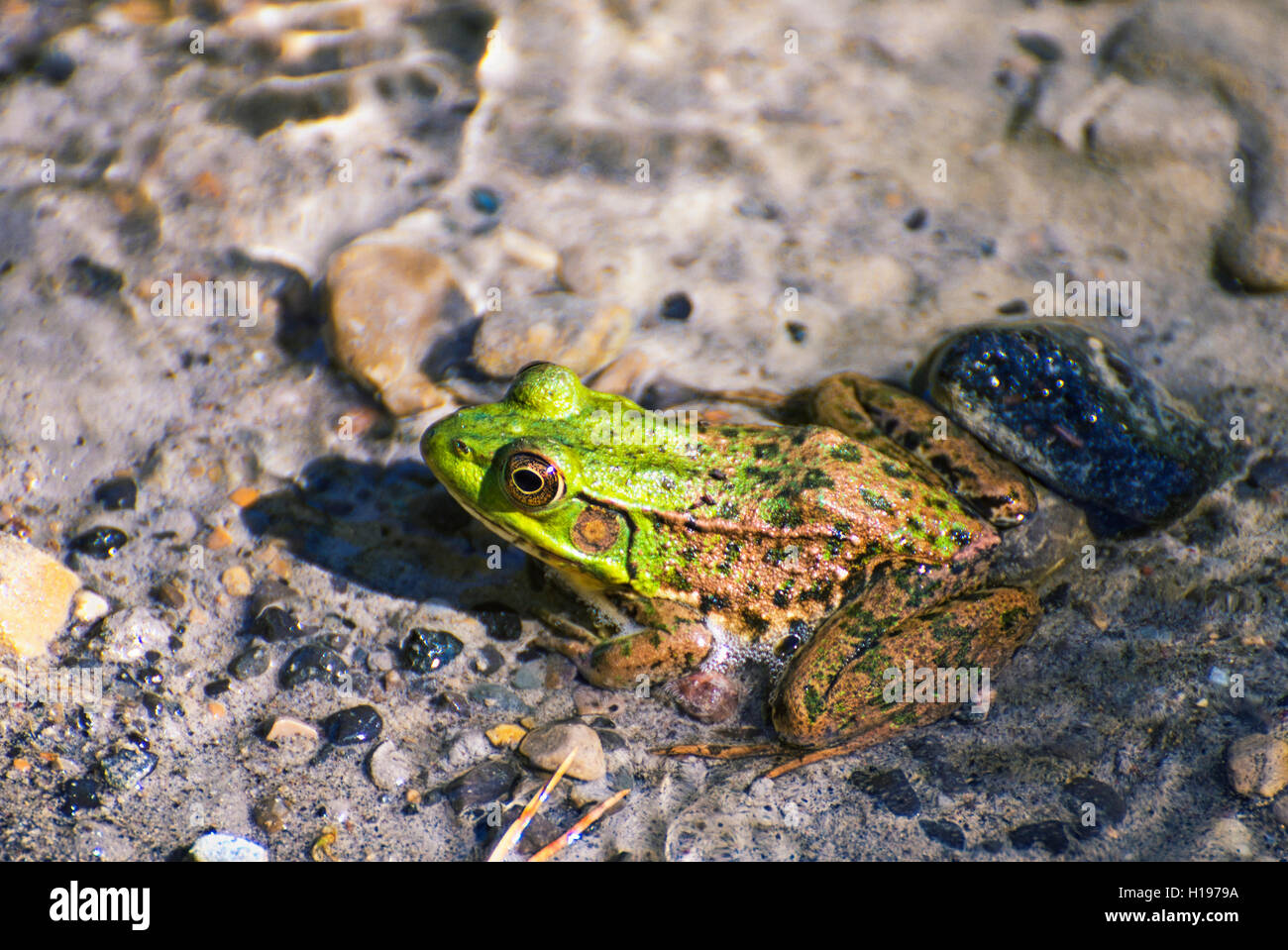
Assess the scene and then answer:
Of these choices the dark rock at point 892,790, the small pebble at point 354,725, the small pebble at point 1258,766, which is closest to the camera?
the small pebble at point 1258,766

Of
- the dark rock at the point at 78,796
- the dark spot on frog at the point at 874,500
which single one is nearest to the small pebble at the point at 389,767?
the dark rock at the point at 78,796

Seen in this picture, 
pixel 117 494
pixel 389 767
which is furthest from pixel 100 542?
pixel 389 767

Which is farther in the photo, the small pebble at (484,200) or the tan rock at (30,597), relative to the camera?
the small pebble at (484,200)

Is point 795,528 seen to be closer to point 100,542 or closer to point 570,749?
point 570,749

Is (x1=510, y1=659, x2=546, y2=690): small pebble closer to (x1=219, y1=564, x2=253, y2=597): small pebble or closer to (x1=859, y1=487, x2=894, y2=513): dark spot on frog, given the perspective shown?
(x1=219, y1=564, x2=253, y2=597): small pebble

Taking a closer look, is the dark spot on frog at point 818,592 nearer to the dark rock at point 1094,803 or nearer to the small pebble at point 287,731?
the dark rock at point 1094,803

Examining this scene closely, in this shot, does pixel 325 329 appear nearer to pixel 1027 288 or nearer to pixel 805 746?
pixel 805 746

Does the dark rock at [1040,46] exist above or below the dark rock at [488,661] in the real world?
above
